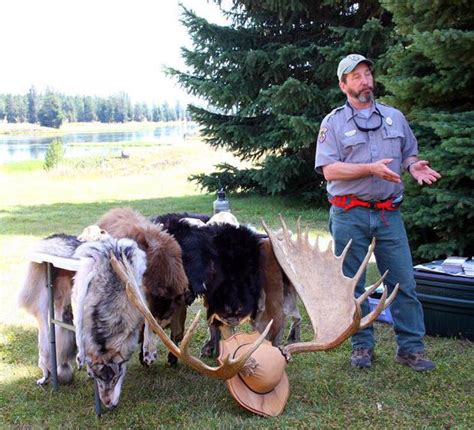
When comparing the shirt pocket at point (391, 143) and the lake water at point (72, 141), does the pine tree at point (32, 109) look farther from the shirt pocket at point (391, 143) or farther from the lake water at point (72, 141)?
the shirt pocket at point (391, 143)

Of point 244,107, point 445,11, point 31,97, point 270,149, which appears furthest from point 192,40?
point 31,97

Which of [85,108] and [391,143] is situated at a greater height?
[391,143]

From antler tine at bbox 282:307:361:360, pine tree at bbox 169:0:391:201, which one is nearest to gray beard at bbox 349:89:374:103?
antler tine at bbox 282:307:361:360

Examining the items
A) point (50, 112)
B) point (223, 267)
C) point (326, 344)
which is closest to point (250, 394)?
point (326, 344)

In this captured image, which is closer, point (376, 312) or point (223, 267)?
point (376, 312)

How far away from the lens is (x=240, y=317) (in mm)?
3947

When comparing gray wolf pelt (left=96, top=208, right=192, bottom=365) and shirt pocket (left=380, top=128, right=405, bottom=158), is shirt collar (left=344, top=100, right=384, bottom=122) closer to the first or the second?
shirt pocket (left=380, top=128, right=405, bottom=158)

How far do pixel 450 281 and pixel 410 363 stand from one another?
2.95 feet

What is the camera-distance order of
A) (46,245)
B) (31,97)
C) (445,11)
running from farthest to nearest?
1. (31,97)
2. (445,11)
3. (46,245)

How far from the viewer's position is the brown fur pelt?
3.57 metres

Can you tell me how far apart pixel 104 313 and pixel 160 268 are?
430 mm

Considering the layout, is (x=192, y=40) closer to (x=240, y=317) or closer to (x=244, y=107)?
(x=244, y=107)

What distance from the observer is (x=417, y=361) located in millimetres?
4336

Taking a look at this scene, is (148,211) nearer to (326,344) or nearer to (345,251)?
(345,251)
